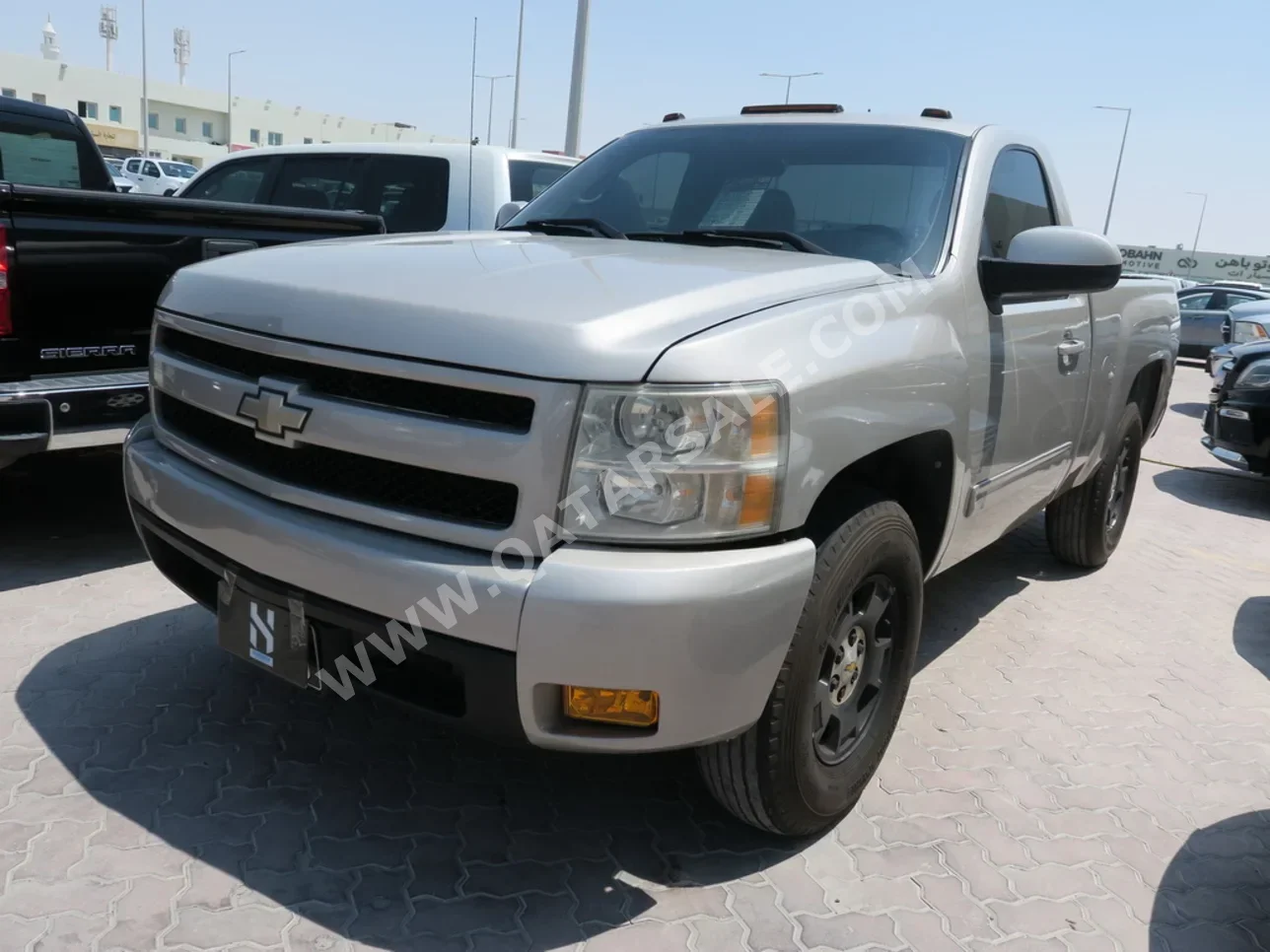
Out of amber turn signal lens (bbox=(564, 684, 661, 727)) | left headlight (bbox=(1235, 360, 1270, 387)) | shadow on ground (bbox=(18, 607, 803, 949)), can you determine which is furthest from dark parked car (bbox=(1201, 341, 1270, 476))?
amber turn signal lens (bbox=(564, 684, 661, 727))

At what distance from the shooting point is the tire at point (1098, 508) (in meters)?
4.80

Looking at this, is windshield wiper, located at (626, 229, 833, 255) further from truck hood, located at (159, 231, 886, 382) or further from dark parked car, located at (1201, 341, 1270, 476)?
dark parked car, located at (1201, 341, 1270, 476)

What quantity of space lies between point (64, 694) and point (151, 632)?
50 centimetres

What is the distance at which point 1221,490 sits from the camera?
794 cm

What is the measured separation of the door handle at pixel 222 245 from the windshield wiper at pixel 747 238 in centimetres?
200

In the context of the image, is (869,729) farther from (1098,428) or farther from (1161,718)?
(1098,428)

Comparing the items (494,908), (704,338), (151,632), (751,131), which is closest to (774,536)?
(704,338)

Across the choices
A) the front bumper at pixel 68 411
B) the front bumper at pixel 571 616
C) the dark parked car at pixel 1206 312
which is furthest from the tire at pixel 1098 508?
the dark parked car at pixel 1206 312

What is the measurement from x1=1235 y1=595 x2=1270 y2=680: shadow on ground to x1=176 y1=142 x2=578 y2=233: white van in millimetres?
4334

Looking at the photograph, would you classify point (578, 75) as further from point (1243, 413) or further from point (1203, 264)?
point (1203, 264)

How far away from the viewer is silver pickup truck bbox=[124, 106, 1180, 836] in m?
1.99

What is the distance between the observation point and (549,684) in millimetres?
2010

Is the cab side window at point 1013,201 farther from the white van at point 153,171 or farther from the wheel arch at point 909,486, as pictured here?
the white van at point 153,171

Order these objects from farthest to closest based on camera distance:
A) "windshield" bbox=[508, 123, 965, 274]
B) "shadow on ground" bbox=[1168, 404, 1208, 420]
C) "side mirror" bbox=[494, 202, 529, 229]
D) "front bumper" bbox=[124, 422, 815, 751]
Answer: "shadow on ground" bbox=[1168, 404, 1208, 420]
"side mirror" bbox=[494, 202, 529, 229]
"windshield" bbox=[508, 123, 965, 274]
"front bumper" bbox=[124, 422, 815, 751]
